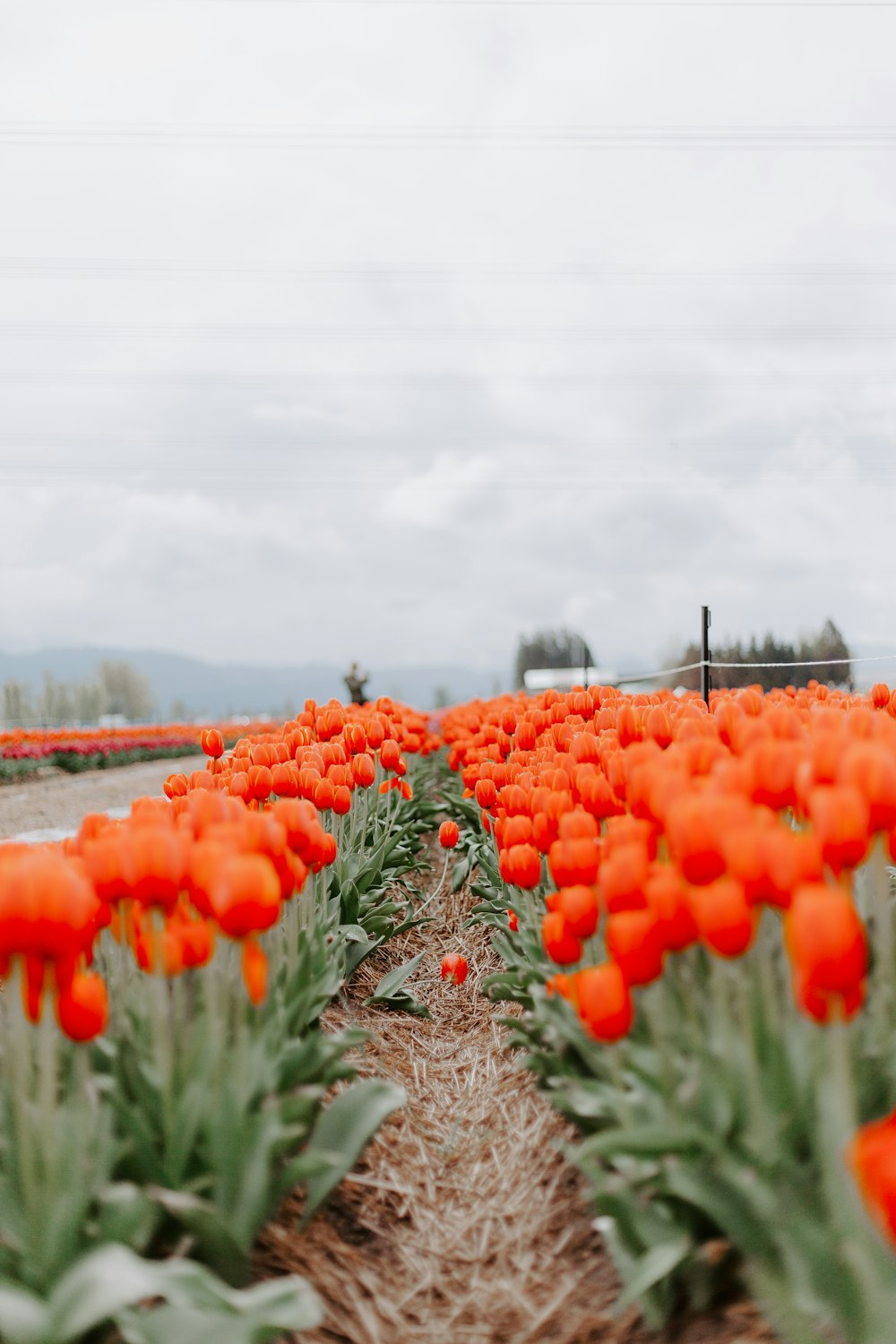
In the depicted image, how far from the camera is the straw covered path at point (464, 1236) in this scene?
2416 mm

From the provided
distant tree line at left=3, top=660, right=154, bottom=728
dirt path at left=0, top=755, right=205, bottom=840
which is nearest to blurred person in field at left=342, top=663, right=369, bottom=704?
dirt path at left=0, top=755, right=205, bottom=840

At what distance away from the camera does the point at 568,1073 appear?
9.32 feet

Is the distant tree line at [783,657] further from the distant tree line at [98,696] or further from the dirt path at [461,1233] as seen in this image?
the distant tree line at [98,696]

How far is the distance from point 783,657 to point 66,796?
916 inches

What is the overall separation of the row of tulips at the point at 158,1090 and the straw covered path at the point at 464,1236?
0.79 feet

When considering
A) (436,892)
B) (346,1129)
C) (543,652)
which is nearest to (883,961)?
(346,1129)

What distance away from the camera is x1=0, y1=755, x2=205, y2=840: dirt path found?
1377 cm

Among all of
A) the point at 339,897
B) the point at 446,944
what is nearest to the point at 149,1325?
the point at 339,897

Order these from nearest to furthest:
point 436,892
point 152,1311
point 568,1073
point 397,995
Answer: point 152,1311 → point 568,1073 → point 397,995 → point 436,892

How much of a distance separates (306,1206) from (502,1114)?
4.11 feet

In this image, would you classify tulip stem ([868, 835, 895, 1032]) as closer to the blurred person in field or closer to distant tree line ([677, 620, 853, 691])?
the blurred person in field

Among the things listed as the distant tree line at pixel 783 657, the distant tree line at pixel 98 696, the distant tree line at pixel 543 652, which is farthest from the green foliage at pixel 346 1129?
the distant tree line at pixel 98 696

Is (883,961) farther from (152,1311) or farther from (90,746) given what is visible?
→ (90,746)

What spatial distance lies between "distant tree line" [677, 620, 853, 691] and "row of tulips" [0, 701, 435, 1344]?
2530 cm
